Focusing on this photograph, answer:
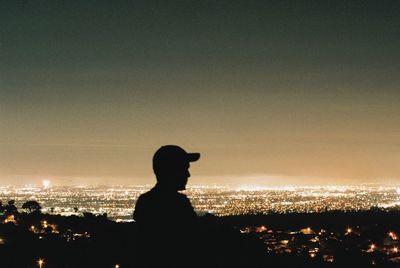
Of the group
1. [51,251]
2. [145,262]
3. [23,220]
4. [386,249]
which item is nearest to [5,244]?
[51,251]

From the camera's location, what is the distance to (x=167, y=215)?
3.56 meters

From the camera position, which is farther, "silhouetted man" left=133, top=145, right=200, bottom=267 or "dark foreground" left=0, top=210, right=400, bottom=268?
"dark foreground" left=0, top=210, right=400, bottom=268

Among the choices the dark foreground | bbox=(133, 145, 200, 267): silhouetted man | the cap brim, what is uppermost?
the cap brim

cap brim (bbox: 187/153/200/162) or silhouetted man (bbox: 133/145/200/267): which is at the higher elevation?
cap brim (bbox: 187/153/200/162)

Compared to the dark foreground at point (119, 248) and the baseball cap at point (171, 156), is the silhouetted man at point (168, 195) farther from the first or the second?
the dark foreground at point (119, 248)

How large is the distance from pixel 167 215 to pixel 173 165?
0.99 ft

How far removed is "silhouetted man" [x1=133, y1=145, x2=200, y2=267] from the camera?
3561mm

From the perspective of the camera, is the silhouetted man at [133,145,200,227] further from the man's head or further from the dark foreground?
the dark foreground

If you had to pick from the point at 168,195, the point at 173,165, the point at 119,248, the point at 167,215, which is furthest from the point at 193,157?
the point at 119,248

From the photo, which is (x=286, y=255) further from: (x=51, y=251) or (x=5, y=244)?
(x=5, y=244)

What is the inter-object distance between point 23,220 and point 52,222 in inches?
99.5

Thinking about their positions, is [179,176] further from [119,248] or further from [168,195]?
[119,248]

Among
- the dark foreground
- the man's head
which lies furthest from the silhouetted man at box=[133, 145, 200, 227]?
the dark foreground

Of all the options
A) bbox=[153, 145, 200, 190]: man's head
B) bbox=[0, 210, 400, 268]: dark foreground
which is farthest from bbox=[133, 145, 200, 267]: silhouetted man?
bbox=[0, 210, 400, 268]: dark foreground
